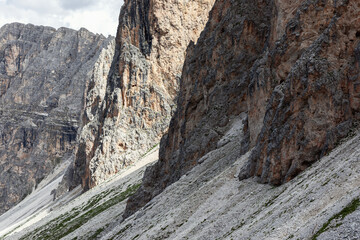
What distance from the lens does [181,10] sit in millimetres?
124062

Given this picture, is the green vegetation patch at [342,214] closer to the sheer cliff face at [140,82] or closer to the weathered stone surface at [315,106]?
the weathered stone surface at [315,106]

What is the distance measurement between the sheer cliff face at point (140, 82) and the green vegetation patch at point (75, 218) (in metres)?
25.2

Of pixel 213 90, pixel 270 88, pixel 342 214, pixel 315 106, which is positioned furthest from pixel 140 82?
pixel 342 214

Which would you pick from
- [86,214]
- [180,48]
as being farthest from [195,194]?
[180,48]

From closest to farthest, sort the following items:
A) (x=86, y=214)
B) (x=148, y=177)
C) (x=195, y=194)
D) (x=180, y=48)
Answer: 1. (x=195, y=194)
2. (x=148, y=177)
3. (x=86, y=214)
4. (x=180, y=48)

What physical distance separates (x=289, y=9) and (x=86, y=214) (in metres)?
47.4

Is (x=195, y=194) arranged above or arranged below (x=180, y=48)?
below

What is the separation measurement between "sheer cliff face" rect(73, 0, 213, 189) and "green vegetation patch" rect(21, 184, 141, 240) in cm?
2524

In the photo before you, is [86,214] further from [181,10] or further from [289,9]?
[181,10]

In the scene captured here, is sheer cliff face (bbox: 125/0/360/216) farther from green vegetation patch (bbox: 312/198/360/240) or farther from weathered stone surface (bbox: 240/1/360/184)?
green vegetation patch (bbox: 312/198/360/240)

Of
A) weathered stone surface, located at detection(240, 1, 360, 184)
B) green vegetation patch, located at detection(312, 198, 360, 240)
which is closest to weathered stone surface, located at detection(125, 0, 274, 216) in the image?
weathered stone surface, located at detection(240, 1, 360, 184)

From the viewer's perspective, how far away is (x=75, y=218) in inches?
2881

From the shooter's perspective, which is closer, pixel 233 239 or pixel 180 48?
pixel 233 239

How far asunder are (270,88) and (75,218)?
45580 mm
